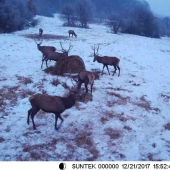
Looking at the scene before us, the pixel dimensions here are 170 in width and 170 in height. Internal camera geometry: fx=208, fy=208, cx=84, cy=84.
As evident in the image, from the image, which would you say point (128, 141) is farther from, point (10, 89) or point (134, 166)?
point (10, 89)

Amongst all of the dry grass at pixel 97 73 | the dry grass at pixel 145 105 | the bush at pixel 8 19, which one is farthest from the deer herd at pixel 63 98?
the bush at pixel 8 19

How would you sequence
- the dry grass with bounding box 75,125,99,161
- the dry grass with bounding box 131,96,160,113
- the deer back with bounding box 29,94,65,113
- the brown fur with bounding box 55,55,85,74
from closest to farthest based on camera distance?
the dry grass with bounding box 75,125,99,161 < the deer back with bounding box 29,94,65,113 < the dry grass with bounding box 131,96,160,113 < the brown fur with bounding box 55,55,85,74

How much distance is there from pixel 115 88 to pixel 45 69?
4.29 metres

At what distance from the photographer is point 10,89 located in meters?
9.28

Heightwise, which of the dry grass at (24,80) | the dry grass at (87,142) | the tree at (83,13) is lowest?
the dry grass at (87,142)

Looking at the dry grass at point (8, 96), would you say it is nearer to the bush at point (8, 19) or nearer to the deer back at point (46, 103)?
the deer back at point (46, 103)

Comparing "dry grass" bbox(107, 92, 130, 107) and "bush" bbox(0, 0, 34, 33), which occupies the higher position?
"bush" bbox(0, 0, 34, 33)

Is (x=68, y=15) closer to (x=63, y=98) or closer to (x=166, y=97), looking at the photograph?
(x=166, y=97)

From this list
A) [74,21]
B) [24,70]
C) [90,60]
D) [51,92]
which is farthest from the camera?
[74,21]

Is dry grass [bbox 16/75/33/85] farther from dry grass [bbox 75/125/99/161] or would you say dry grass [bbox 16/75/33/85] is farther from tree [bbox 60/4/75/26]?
tree [bbox 60/4/75/26]

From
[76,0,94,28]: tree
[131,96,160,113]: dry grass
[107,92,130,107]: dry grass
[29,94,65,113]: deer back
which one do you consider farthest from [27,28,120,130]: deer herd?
[76,0,94,28]: tree

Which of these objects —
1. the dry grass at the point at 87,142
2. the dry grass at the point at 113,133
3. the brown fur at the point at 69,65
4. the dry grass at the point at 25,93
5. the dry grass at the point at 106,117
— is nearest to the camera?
the dry grass at the point at 87,142

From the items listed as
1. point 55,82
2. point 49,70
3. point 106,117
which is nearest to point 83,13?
point 49,70

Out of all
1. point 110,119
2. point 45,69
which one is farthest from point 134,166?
point 45,69
